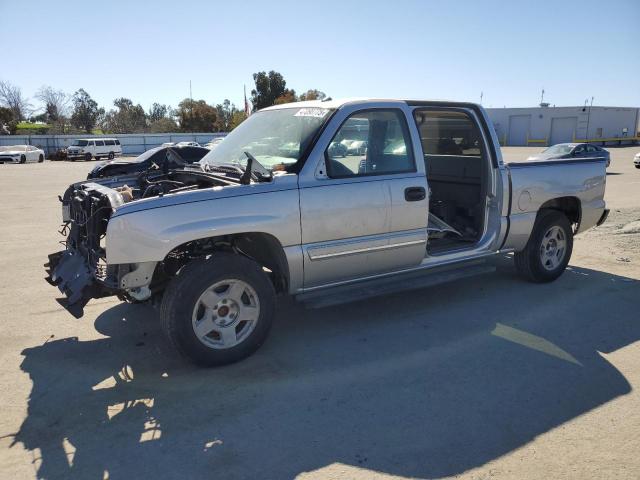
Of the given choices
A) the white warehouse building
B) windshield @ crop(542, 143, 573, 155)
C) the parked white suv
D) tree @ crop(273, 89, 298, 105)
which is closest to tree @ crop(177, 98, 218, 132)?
tree @ crop(273, 89, 298, 105)

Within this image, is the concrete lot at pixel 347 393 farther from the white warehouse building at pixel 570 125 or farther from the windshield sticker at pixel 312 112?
the white warehouse building at pixel 570 125

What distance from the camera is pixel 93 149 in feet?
135

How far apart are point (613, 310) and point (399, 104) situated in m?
3.02

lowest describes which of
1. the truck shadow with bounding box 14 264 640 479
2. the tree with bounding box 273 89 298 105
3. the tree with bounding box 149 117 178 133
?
the truck shadow with bounding box 14 264 640 479

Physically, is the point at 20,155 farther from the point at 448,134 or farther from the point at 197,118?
the point at 448,134

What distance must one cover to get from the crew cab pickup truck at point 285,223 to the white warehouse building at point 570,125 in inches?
2304

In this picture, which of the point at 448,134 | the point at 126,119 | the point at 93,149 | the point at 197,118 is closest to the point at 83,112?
the point at 126,119

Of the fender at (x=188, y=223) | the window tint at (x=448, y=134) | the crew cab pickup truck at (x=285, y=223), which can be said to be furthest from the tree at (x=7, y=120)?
the fender at (x=188, y=223)

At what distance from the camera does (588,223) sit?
638 centimetres

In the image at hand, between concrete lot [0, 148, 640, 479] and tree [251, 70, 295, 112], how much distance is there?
57318 mm

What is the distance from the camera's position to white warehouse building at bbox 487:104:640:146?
192 feet

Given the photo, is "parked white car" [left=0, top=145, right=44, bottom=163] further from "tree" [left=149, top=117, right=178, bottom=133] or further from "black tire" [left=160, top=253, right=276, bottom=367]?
"black tire" [left=160, top=253, right=276, bottom=367]

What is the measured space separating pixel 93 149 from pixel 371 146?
41409 mm

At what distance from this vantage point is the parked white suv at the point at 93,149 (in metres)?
40.2
